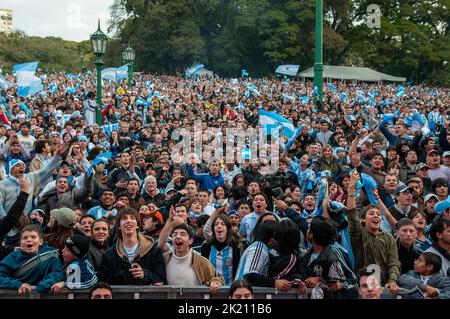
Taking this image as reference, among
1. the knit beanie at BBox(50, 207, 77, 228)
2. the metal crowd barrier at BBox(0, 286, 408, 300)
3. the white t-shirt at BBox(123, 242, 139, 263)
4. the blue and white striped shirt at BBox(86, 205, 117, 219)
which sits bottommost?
the metal crowd barrier at BBox(0, 286, 408, 300)

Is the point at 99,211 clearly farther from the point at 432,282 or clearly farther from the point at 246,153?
the point at 432,282

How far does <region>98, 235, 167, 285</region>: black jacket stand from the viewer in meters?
4.77

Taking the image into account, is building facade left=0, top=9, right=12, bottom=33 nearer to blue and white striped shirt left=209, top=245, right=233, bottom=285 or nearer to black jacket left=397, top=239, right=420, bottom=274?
blue and white striped shirt left=209, top=245, right=233, bottom=285

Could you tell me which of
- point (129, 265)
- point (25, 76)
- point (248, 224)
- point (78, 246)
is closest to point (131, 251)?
point (129, 265)

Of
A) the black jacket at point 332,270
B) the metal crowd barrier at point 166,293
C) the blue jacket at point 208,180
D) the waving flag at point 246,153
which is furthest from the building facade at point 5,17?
the black jacket at point 332,270

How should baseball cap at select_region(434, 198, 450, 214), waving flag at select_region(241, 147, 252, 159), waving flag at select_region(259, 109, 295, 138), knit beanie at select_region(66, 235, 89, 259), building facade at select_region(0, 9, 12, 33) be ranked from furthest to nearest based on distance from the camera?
1. building facade at select_region(0, 9, 12, 33)
2. waving flag at select_region(259, 109, 295, 138)
3. waving flag at select_region(241, 147, 252, 159)
4. baseball cap at select_region(434, 198, 450, 214)
5. knit beanie at select_region(66, 235, 89, 259)

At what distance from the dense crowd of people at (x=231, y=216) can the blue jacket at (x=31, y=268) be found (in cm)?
1

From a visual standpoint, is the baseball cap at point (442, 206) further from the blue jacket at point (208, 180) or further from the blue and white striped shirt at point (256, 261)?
the blue jacket at point (208, 180)

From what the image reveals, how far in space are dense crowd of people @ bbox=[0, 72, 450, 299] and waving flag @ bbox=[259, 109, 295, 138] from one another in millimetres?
148

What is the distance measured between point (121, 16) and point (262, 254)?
60991 millimetres

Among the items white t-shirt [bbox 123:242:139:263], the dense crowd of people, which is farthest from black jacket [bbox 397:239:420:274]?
white t-shirt [bbox 123:242:139:263]

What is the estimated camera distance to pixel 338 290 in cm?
438

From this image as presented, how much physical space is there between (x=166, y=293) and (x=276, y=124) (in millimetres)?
8359

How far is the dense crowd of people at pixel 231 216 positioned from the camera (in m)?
4.70
